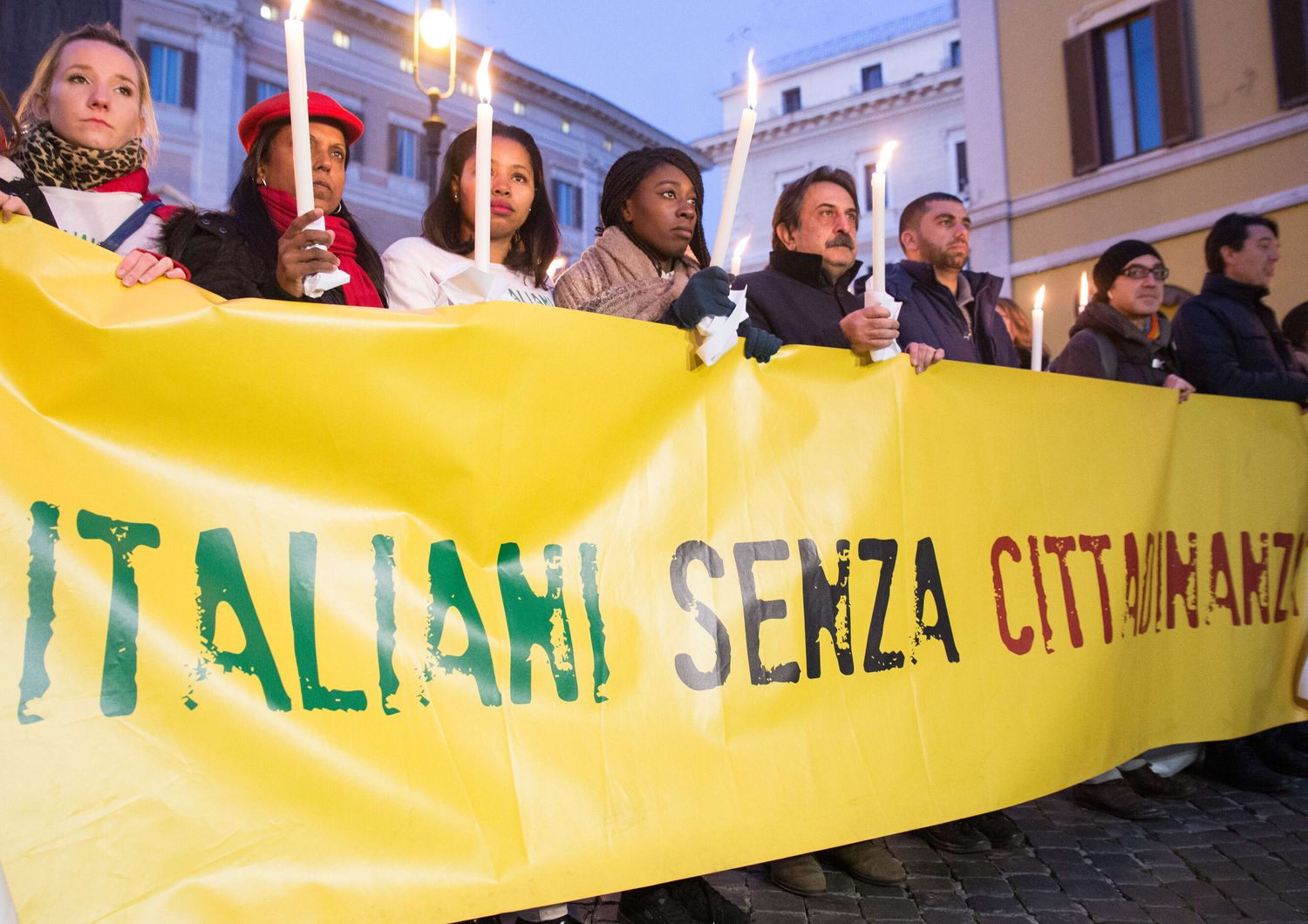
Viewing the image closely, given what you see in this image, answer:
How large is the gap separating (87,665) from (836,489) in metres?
1.73

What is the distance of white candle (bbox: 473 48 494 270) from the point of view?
1659 millimetres

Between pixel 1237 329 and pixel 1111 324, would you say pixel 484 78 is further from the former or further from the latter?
pixel 1237 329

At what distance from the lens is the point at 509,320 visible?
209cm

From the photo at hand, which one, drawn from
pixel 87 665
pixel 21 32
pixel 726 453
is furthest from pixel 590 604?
pixel 21 32

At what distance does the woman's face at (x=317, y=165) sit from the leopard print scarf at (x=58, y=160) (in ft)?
1.46

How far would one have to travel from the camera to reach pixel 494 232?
2.86m

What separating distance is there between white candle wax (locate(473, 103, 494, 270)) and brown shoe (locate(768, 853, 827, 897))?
186 centimetres

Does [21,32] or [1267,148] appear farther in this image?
[1267,148]

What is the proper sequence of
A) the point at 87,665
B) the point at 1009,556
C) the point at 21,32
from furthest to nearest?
the point at 21,32 → the point at 1009,556 → the point at 87,665

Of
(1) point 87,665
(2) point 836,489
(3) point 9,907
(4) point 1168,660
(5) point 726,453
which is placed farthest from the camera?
(4) point 1168,660

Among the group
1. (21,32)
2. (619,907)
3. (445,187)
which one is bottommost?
(619,907)

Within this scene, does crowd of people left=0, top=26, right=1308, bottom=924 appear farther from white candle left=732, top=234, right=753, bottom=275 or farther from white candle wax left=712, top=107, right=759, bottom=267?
white candle wax left=712, top=107, right=759, bottom=267

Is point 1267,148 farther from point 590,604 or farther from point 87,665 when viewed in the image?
point 87,665

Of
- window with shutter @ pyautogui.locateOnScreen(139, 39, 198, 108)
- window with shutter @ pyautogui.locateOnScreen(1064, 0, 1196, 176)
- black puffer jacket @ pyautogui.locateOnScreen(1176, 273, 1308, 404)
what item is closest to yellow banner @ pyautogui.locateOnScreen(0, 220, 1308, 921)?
black puffer jacket @ pyautogui.locateOnScreen(1176, 273, 1308, 404)
